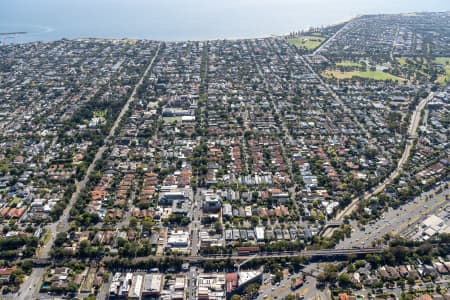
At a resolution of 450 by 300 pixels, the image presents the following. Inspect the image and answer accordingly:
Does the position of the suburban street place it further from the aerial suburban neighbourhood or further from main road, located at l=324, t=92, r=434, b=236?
main road, located at l=324, t=92, r=434, b=236

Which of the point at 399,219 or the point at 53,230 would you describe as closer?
the point at 53,230

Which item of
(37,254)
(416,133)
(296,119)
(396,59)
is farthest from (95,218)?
(396,59)

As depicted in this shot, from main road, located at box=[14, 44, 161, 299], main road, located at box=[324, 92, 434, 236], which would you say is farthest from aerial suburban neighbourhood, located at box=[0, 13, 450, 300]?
main road, located at box=[324, 92, 434, 236]

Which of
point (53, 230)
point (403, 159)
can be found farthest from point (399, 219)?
point (53, 230)

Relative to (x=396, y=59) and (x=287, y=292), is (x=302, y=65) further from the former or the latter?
(x=287, y=292)

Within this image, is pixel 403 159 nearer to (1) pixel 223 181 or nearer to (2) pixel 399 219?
(2) pixel 399 219

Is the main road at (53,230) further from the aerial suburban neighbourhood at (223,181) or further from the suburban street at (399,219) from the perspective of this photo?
the suburban street at (399,219)
